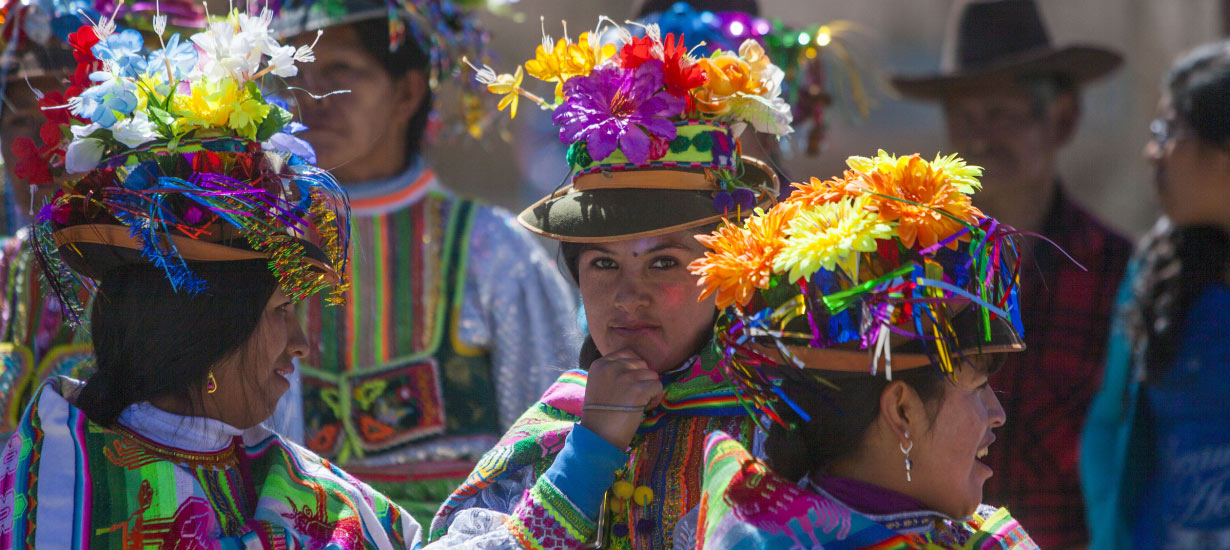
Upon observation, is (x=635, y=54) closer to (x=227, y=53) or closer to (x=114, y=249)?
(x=227, y=53)

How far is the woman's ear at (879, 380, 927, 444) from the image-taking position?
2055mm

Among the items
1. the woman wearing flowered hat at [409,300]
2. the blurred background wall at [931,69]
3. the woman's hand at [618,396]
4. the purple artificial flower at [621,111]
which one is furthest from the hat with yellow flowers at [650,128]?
the blurred background wall at [931,69]

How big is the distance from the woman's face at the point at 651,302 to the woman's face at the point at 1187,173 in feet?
7.27

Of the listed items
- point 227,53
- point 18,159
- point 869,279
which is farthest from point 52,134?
point 869,279

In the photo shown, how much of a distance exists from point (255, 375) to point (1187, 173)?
9.98ft

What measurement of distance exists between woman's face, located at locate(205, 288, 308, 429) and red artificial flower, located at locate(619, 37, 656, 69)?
0.83m

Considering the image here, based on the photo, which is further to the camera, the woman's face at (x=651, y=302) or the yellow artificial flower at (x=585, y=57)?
the yellow artificial flower at (x=585, y=57)

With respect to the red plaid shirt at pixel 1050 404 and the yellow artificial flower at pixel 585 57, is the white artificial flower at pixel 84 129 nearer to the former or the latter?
the yellow artificial flower at pixel 585 57

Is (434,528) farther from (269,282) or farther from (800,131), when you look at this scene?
(800,131)

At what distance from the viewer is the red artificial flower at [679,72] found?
2500mm

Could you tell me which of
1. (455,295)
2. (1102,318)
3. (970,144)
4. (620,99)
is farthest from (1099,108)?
(620,99)

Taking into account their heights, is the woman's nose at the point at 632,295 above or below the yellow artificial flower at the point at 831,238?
below

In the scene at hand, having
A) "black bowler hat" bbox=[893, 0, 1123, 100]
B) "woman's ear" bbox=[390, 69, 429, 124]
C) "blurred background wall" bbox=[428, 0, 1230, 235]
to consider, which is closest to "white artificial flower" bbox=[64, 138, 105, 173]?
"woman's ear" bbox=[390, 69, 429, 124]

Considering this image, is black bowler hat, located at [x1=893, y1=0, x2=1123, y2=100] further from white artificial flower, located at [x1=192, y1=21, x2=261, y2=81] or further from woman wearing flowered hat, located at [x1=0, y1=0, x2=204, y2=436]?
white artificial flower, located at [x1=192, y1=21, x2=261, y2=81]
